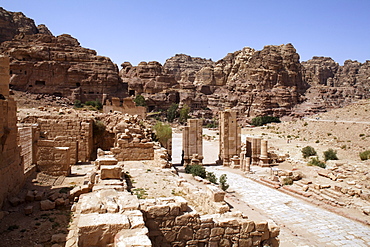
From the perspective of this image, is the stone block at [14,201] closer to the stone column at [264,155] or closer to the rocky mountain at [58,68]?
the stone column at [264,155]

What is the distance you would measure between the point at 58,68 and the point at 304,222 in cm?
5082

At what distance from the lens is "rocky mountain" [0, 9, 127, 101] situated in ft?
160

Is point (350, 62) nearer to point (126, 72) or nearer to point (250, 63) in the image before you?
point (250, 63)

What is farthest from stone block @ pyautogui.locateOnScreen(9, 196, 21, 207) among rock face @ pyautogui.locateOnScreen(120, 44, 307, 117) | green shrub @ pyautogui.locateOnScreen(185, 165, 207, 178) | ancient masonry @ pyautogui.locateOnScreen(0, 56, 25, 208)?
rock face @ pyautogui.locateOnScreen(120, 44, 307, 117)

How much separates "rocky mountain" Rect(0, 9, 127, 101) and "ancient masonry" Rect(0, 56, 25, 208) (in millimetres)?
Result: 44744

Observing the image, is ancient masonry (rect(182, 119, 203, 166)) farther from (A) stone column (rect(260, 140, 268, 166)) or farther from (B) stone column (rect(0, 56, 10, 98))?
(B) stone column (rect(0, 56, 10, 98))

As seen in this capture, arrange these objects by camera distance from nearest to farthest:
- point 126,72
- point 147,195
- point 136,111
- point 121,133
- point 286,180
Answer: point 147,195
point 121,133
point 286,180
point 136,111
point 126,72

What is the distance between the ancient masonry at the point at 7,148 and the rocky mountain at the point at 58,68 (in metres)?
44.7

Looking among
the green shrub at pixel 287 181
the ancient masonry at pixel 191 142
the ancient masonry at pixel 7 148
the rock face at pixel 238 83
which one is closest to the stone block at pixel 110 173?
the ancient masonry at pixel 7 148

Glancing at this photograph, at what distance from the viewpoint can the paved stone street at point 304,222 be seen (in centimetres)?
930

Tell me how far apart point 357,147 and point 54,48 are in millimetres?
51722

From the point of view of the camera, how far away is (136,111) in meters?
29.8

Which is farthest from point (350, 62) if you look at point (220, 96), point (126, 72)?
point (126, 72)

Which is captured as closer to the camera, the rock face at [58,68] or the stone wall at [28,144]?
the stone wall at [28,144]
